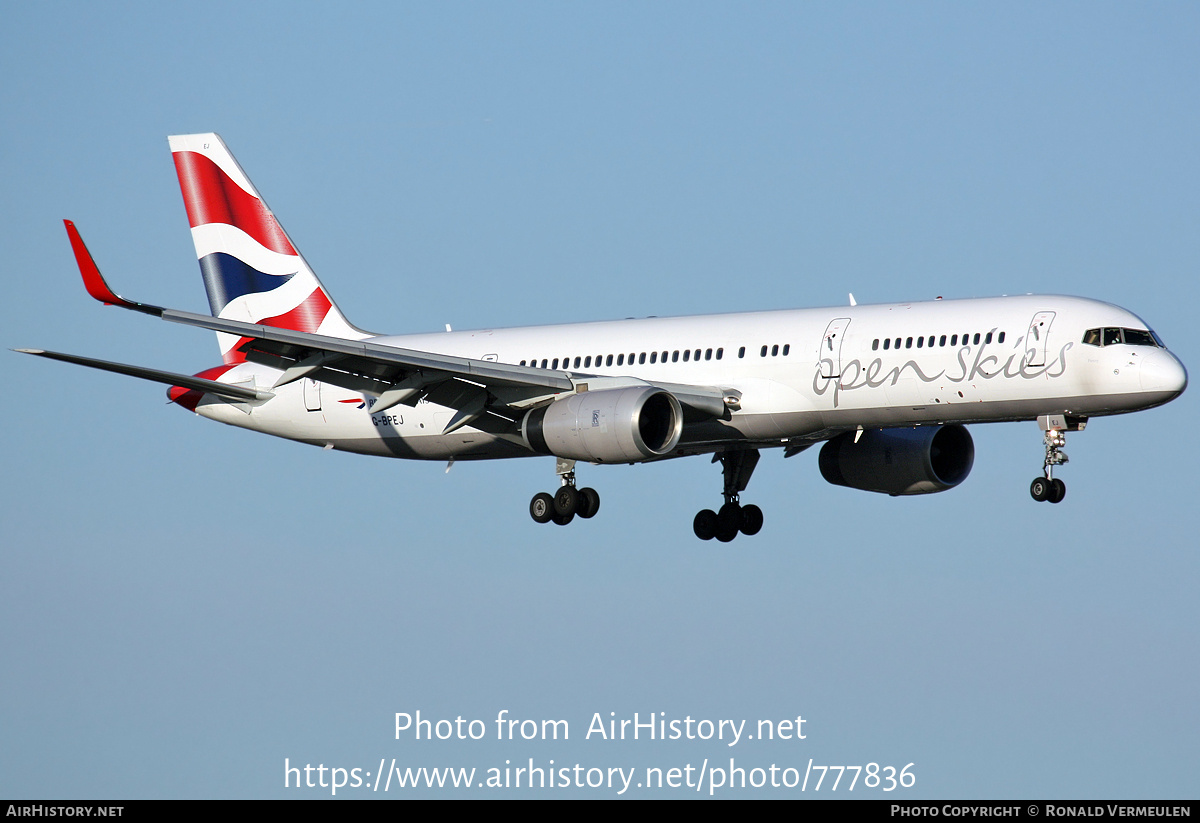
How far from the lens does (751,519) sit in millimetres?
48625

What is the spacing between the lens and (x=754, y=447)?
45.5 metres

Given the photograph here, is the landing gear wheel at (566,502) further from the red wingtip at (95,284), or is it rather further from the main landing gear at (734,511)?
the red wingtip at (95,284)

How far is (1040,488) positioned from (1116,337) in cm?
386

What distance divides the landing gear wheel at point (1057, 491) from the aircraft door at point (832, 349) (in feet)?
18.2

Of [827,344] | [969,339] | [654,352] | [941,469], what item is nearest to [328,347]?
[654,352]

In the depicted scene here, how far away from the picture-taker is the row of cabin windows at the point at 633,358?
4312 centimetres

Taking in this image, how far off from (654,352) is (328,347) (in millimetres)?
8898

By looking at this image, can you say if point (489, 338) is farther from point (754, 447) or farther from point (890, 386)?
point (890, 386)

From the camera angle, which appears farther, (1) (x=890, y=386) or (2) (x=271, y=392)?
(2) (x=271, y=392)

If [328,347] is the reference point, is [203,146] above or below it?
above

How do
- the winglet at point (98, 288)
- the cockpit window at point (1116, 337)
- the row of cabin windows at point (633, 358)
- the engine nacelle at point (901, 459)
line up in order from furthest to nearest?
the engine nacelle at point (901, 459), the row of cabin windows at point (633, 358), the cockpit window at point (1116, 337), the winglet at point (98, 288)

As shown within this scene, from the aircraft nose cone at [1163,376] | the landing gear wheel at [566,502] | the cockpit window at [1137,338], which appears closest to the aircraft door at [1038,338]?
the cockpit window at [1137,338]

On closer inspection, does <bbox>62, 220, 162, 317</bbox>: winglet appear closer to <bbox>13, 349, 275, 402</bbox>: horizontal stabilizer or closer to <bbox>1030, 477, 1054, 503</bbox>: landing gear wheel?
<bbox>13, 349, 275, 402</bbox>: horizontal stabilizer

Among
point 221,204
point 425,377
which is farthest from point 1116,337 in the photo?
point 221,204
